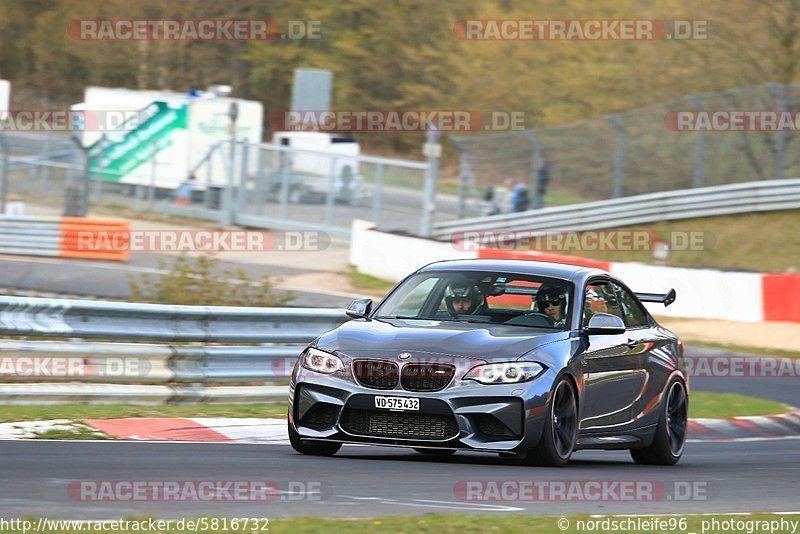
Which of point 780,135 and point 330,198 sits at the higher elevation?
point 780,135

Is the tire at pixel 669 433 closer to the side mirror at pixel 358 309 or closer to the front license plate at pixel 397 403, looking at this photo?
the side mirror at pixel 358 309

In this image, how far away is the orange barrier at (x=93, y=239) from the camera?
95.0 ft

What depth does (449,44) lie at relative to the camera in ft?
183

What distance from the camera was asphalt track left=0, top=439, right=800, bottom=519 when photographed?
673cm

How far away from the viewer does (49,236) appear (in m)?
29.0

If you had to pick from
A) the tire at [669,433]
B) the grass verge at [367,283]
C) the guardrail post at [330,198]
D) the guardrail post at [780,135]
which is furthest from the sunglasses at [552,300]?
the guardrail post at [330,198]

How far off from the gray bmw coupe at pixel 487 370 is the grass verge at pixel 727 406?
447 cm

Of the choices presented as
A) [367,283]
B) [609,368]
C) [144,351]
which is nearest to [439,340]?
[609,368]

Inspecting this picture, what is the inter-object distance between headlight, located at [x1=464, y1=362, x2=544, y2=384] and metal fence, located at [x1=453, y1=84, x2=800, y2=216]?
22.7 meters

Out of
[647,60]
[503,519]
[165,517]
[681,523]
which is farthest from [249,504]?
[647,60]

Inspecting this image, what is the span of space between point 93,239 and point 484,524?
23.5 m

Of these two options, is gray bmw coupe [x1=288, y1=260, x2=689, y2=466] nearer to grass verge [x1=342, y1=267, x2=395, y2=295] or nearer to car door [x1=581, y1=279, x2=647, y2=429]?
car door [x1=581, y1=279, x2=647, y2=429]

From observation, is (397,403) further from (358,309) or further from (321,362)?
(358,309)

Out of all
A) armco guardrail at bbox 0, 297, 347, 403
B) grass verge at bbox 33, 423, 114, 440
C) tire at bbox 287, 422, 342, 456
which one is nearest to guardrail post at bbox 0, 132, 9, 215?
armco guardrail at bbox 0, 297, 347, 403
